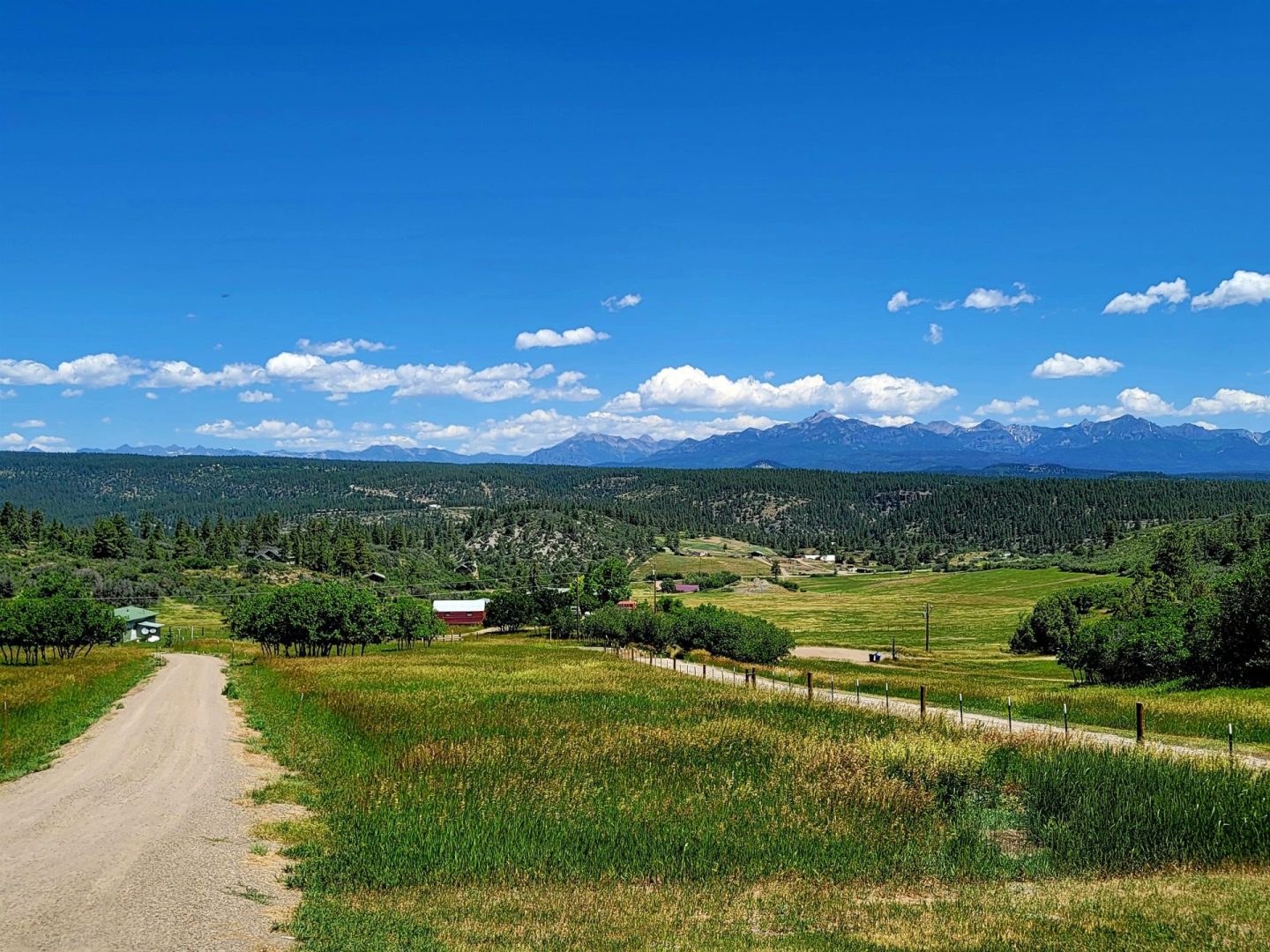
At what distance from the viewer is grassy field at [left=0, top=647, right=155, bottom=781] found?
2822 cm

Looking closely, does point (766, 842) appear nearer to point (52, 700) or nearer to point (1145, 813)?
point (1145, 813)

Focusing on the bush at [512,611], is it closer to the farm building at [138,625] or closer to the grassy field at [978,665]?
the grassy field at [978,665]

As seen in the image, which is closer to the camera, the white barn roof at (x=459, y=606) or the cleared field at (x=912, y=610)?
the cleared field at (x=912, y=610)

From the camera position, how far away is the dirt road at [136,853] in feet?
43.4

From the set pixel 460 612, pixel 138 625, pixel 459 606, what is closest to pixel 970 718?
pixel 138 625

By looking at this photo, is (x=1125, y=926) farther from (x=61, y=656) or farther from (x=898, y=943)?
(x=61, y=656)

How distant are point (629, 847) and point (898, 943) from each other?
6.41 m

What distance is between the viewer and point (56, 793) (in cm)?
2277

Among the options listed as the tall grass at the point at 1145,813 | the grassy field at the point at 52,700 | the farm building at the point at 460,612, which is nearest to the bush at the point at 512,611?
the farm building at the point at 460,612

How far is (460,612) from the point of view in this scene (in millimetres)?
146750

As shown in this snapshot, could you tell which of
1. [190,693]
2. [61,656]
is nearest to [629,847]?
[190,693]

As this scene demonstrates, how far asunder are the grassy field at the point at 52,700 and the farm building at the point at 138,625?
42.8 metres

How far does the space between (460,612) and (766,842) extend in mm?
132729

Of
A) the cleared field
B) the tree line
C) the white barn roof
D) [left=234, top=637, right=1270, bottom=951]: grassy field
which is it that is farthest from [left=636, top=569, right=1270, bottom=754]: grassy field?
the white barn roof
